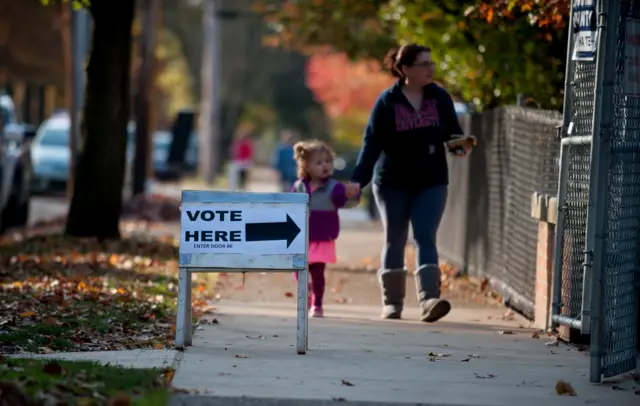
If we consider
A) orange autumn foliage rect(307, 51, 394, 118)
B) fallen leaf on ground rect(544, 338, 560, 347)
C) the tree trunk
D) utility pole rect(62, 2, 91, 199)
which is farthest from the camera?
orange autumn foliage rect(307, 51, 394, 118)

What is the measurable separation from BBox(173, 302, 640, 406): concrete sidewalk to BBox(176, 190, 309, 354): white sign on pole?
518 mm

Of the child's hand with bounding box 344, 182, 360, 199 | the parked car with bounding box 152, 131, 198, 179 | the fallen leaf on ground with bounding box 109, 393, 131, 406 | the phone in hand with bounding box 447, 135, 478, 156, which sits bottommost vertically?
the parked car with bounding box 152, 131, 198, 179

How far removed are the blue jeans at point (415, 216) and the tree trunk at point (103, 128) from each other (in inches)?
261

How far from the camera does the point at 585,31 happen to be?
28.4 feet

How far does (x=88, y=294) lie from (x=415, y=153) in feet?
9.21

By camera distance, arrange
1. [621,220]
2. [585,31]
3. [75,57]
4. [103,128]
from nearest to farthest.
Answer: [621,220] < [585,31] < [103,128] < [75,57]

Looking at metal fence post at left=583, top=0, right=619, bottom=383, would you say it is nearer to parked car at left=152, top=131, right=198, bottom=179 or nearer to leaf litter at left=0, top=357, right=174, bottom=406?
leaf litter at left=0, top=357, right=174, bottom=406

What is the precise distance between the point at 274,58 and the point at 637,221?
63704mm

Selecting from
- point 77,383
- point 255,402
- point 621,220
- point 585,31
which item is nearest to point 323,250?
point 585,31

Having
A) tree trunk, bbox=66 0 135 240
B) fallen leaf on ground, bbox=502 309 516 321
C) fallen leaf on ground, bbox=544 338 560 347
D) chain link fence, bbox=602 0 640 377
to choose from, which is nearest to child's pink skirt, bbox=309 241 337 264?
fallen leaf on ground, bbox=502 309 516 321

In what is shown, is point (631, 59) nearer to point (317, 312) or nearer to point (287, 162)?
point (317, 312)

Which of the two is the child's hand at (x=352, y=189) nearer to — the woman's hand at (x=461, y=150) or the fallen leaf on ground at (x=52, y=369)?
the woman's hand at (x=461, y=150)

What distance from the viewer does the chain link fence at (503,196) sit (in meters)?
11.0

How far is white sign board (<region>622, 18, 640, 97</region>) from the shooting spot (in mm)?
7809
